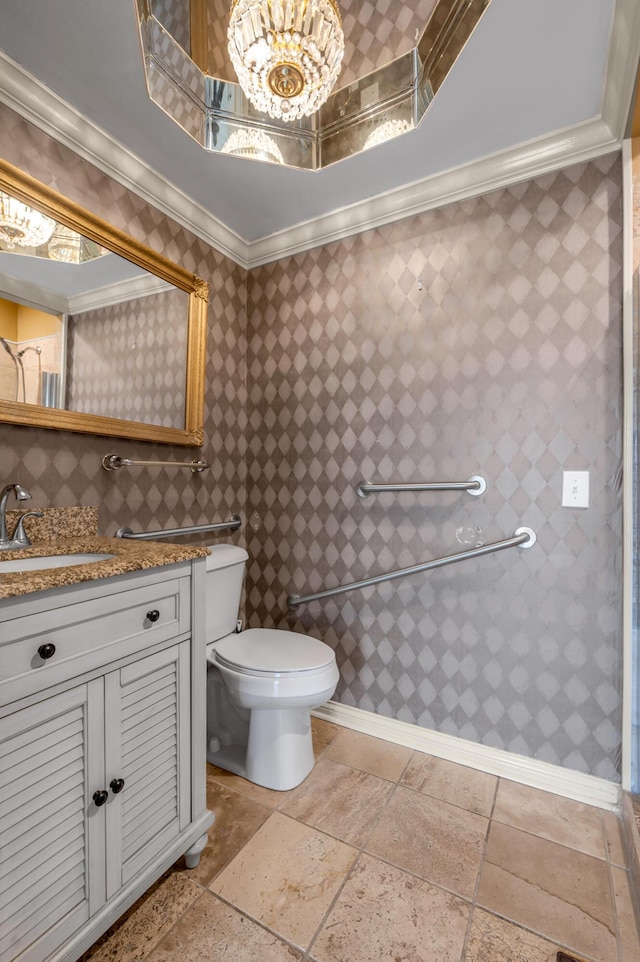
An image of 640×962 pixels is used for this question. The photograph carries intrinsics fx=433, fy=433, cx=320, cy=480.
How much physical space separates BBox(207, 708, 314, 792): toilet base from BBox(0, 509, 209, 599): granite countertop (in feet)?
2.46

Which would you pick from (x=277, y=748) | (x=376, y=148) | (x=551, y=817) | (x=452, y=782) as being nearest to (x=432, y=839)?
(x=452, y=782)

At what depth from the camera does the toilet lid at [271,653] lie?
4.99ft

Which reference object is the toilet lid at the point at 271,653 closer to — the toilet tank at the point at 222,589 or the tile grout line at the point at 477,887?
the toilet tank at the point at 222,589

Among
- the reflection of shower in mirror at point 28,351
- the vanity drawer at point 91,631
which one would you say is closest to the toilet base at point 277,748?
the vanity drawer at point 91,631

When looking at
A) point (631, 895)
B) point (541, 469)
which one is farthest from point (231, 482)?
point (631, 895)

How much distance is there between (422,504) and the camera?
72.6 inches

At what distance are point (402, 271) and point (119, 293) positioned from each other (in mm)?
1173

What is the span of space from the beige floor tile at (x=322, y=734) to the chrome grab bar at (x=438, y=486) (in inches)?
43.4

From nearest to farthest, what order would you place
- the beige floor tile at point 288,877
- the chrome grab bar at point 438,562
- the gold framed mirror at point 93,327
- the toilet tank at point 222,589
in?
the beige floor tile at point 288,877 → the gold framed mirror at point 93,327 → the chrome grab bar at point 438,562 → the toilet tank at point 222,589

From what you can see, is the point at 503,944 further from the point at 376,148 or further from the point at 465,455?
Answer: the point at 376,148

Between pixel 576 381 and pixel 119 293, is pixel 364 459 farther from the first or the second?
pixel 119 293

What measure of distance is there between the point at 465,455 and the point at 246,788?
152 cm

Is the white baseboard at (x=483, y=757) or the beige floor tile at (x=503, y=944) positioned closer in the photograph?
the beige floor tile at (x=503, y=944)

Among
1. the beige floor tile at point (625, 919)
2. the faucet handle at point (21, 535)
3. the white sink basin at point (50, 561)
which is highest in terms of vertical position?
the faucet handle at point (21, 535)
